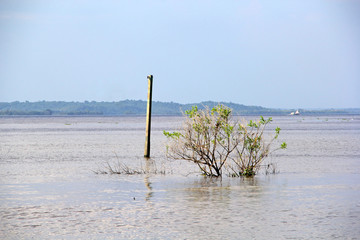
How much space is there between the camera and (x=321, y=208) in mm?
14750

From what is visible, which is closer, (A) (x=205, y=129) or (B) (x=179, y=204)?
(B) (x=179, y=204)

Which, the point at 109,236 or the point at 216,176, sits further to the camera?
the point at 216,176

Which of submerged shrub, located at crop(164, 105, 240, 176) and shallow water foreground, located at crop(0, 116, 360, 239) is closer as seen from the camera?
shallow water foreground, located at crop(0, 116, 360, 239)

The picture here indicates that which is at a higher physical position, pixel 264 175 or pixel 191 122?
pixel 191 122

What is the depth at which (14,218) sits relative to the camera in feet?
45.3

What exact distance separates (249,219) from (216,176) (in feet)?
28.0

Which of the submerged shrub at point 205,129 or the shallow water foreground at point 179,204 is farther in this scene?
the submerged shrub at point 205,129

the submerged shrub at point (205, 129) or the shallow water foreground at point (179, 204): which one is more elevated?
the submerged shrub at point (205, 129)

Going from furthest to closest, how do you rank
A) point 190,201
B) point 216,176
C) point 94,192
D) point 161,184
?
point 216,176 → point 161,184 → point 94,192 → point 190,201

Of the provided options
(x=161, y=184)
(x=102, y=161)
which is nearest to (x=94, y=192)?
(x=161, y=184)

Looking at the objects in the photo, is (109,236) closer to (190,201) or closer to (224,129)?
(190,201)

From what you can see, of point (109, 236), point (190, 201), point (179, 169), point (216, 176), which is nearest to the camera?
point (109, 236)

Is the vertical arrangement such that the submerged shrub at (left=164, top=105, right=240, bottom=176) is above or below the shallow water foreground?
above

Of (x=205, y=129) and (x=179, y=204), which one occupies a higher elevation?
(x=205, y=129)
